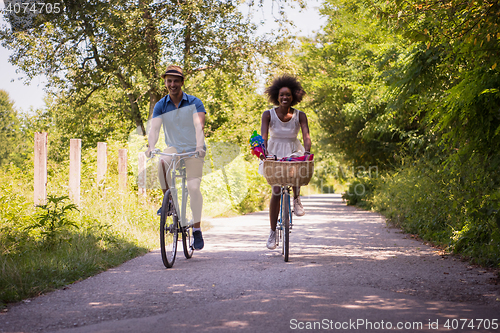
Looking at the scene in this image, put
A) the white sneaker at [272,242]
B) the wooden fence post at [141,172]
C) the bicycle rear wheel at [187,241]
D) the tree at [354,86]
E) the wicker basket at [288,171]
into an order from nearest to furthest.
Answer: the wicker basket at [288,171] < the bicycle rear wheel at [187,241] < the white sneaker at [272,242] < the wooden fence post at [141,172] < the tree at [354,86]

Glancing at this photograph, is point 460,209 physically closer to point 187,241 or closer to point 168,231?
point 187,241

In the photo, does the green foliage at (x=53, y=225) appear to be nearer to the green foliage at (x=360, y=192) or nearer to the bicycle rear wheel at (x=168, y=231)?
the bicycle rear wheel at (x=168, y=231)

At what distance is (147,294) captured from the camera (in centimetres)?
478

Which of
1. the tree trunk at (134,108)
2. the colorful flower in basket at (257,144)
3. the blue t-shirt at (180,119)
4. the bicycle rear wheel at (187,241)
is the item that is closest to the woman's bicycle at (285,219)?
the colorful flower in basket at (257,144)

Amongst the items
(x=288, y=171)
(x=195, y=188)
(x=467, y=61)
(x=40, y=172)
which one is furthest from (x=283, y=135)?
(x=40, y=172)

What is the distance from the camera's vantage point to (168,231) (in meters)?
6.41

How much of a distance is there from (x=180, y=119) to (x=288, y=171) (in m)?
1.57

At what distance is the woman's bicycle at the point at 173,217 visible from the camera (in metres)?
6.22

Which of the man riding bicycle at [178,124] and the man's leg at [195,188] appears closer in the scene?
the man riding bicycle at [178,124]

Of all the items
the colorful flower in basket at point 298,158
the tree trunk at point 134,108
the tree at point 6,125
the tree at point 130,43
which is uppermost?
the tree at point 6,125

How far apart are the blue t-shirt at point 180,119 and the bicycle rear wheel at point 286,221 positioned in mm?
1396

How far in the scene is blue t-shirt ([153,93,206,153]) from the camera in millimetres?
6672

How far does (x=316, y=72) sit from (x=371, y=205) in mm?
7197

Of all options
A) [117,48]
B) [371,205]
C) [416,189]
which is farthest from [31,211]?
[371,205]
